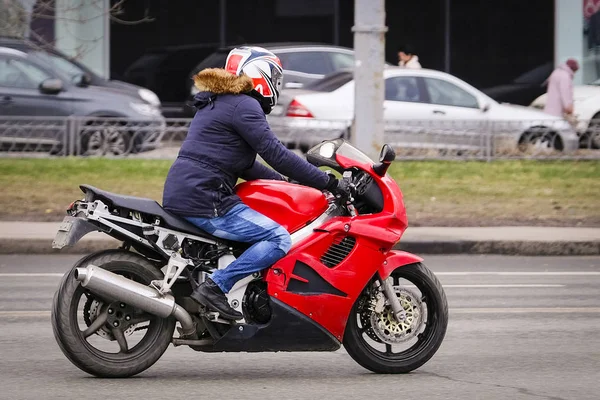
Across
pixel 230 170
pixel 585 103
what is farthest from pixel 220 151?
pixel 585 103

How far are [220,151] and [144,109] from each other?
1389 centimetres

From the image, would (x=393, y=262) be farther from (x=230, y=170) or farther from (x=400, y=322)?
(x=230, y=170)

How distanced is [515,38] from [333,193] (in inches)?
860

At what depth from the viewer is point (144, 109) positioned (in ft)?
67.4

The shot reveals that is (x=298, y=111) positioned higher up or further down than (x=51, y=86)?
further down

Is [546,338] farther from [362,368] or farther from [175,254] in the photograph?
[175,254]

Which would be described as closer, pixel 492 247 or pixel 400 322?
pixel 400 322

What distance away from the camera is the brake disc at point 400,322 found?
23.3ft

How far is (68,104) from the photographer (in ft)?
66.0

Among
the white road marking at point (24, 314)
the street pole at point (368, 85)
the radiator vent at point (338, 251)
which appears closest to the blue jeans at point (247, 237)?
the radiator vent at point (338, 251)

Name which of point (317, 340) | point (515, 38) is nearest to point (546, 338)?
point (317, 340)

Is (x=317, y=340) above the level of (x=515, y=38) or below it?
below

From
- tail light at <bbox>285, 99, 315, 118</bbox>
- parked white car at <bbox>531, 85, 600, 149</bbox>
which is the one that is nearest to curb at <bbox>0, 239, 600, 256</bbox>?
tail light at <bbox>285, 99, 315, 118</bbox>

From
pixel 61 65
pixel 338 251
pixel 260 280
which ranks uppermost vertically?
pixel 61 65
